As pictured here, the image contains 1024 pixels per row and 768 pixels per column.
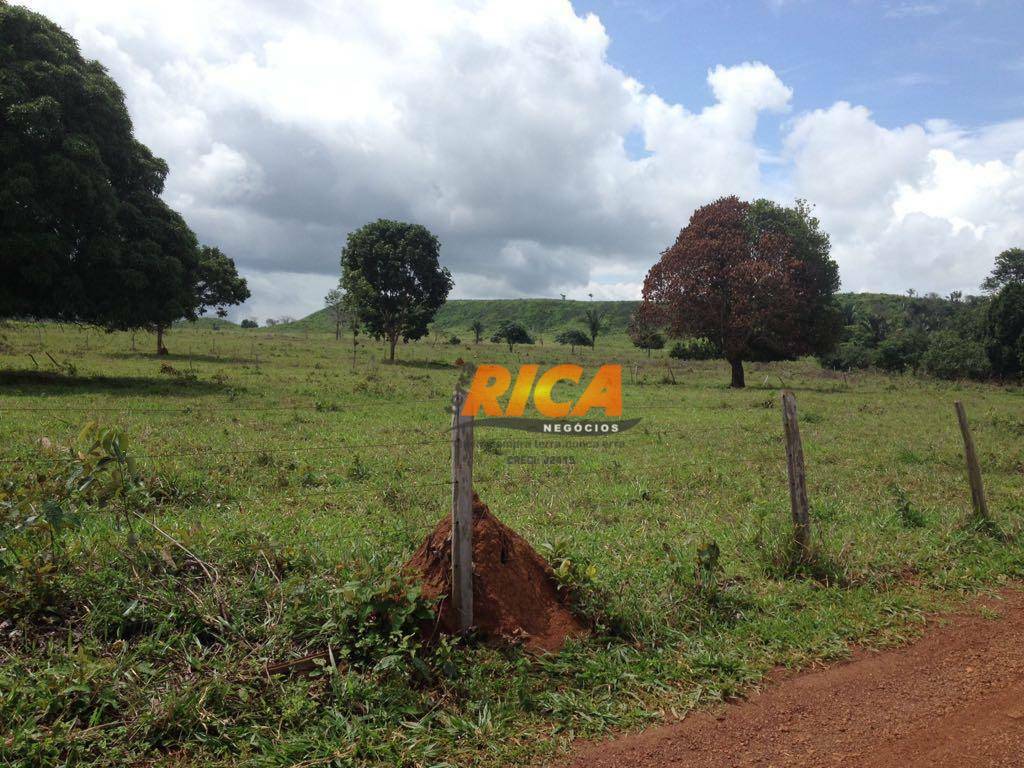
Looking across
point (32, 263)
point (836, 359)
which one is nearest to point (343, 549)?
point (32, 263)

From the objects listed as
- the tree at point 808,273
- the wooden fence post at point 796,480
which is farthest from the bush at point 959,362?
the wooden fence post at point 796,480

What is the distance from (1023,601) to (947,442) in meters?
8.17

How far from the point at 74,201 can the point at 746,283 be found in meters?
23.3

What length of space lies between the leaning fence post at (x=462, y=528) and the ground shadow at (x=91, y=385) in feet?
46.8

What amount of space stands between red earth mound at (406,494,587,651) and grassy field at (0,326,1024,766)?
17 cm

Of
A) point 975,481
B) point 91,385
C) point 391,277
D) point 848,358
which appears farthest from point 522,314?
point 975,481

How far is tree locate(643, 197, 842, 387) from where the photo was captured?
1040 inches

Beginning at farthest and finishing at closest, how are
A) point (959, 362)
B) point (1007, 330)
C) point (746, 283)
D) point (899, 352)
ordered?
point (899, 352) → point (959, 362) → point (1007, 330) → point (746, 283)

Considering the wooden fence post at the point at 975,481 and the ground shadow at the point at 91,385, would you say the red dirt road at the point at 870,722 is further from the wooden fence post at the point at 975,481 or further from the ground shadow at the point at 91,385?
the ground shadow at the point at 91,385

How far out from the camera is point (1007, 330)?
118 feet

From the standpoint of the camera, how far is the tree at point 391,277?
39156 mm

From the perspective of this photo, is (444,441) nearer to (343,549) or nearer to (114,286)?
(343,549)

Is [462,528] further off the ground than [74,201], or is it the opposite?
[74,201]

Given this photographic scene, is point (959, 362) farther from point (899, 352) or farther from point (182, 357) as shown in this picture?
point (182, 357)
